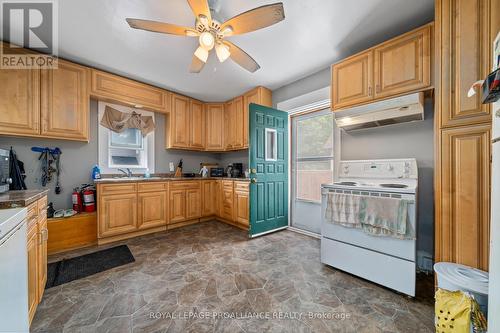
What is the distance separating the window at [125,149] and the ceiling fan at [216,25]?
234 centimetres

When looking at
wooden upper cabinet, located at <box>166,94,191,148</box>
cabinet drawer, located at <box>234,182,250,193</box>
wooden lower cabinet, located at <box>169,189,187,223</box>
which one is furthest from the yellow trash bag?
wooden upper cabinet, located at <box>166,94,191,148</box>

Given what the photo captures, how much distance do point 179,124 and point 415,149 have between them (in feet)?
12.5

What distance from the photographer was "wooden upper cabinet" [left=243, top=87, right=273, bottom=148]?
3582mm

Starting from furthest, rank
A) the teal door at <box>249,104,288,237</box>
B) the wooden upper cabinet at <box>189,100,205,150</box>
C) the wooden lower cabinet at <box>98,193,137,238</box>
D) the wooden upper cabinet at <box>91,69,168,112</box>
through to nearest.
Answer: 1. the wooden upper cabinet at <box>189,100,205,150</box>
2. the teal door at <box>249,104,288,237</box>
3. the wooden upper cabinet at <box>91,69,168,112</box>
4. the wooden lower cabinet at <box>98,193,137,238</box>

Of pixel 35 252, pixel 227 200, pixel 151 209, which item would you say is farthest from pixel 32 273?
pixel 227 200

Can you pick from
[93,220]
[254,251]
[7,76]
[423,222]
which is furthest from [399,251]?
[7,76]

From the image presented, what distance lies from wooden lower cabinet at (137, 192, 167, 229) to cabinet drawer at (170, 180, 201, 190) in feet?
0.69

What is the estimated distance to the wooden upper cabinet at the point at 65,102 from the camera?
254 cm

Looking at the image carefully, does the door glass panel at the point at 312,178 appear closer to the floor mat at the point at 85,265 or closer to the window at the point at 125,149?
the floor mat at the point at 85,265

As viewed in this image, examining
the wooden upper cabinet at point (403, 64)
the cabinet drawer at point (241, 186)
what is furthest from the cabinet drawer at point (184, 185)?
the wooden upper cabinet at point (403, 64)

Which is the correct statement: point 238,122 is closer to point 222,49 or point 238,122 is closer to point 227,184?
point 227,184

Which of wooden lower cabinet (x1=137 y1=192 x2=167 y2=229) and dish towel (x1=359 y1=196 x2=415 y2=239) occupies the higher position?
dish towel (x1=359 y1=196 x2=415 y2=239)

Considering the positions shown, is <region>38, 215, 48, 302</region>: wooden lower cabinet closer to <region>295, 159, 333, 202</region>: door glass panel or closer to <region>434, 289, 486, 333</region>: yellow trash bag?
<region>434, 289, 486, 333</region>: yellow trash bag

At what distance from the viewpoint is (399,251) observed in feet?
5.42
